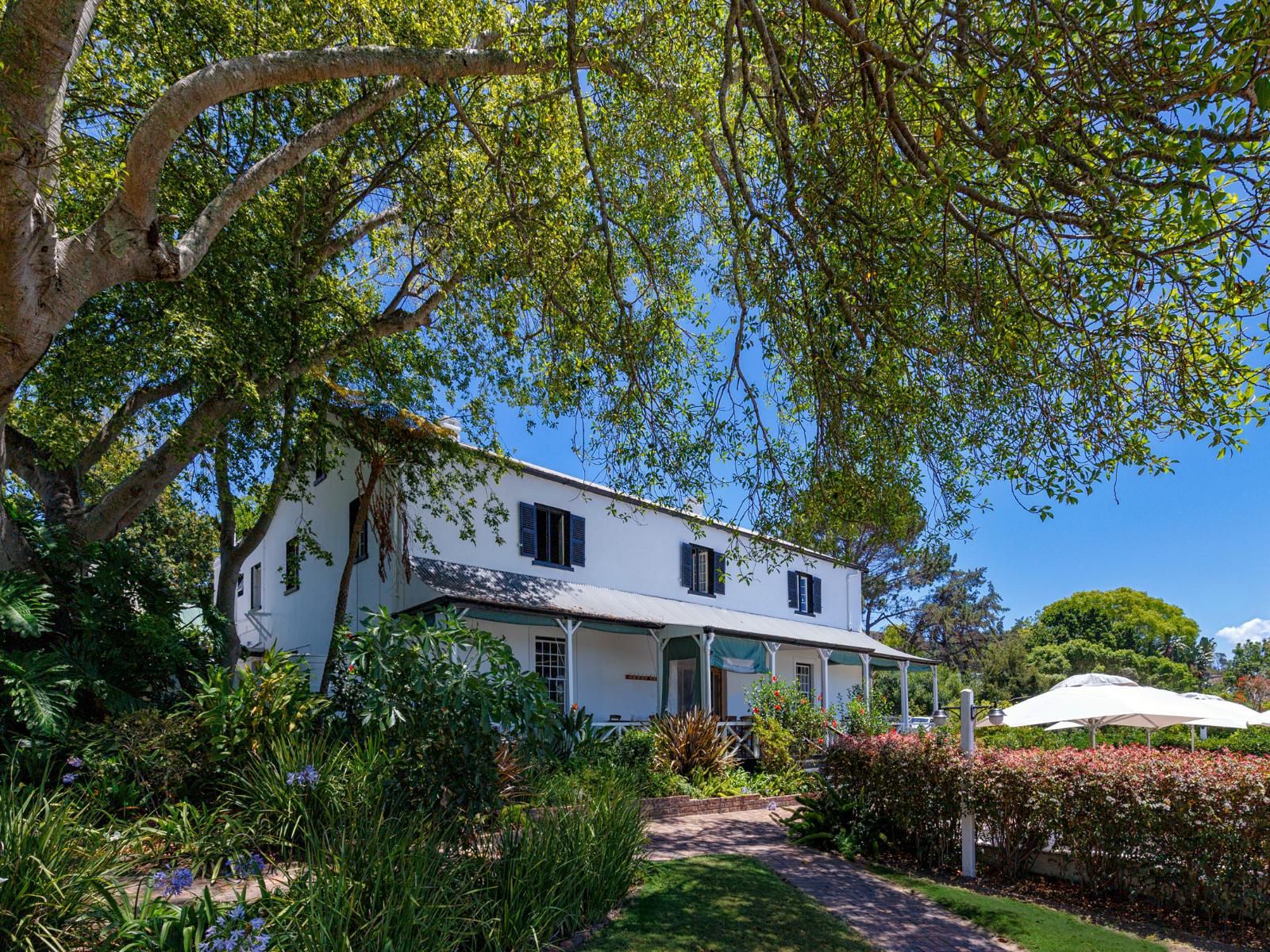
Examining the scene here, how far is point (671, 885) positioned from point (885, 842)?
3824 mm

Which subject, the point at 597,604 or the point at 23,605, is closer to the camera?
the point at 23,605

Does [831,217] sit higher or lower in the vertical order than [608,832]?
higher

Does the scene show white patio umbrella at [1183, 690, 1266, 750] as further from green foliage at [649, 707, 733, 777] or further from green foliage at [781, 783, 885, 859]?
green foliage at [649, 707, 733, 777]

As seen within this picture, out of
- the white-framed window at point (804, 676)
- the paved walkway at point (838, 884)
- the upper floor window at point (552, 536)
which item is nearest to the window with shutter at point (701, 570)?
the upper floor window at point (552, 536)

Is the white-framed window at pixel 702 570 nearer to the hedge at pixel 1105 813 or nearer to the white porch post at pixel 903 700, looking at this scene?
the white porch post at pixel 903 700

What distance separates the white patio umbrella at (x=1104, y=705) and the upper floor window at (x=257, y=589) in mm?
17716

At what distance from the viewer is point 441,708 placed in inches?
258

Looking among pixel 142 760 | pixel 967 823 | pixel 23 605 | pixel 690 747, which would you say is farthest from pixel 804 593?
pixel 23 605

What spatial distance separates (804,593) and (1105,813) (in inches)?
692

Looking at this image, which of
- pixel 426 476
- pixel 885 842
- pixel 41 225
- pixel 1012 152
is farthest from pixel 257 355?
pixel 885 842

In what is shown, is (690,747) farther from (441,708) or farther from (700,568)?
(441,708)

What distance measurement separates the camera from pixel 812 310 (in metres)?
7.52

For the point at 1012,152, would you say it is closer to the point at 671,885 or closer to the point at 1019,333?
the point at 1019,333

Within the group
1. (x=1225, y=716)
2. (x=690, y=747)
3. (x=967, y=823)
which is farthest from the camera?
(x=690, y=747)
